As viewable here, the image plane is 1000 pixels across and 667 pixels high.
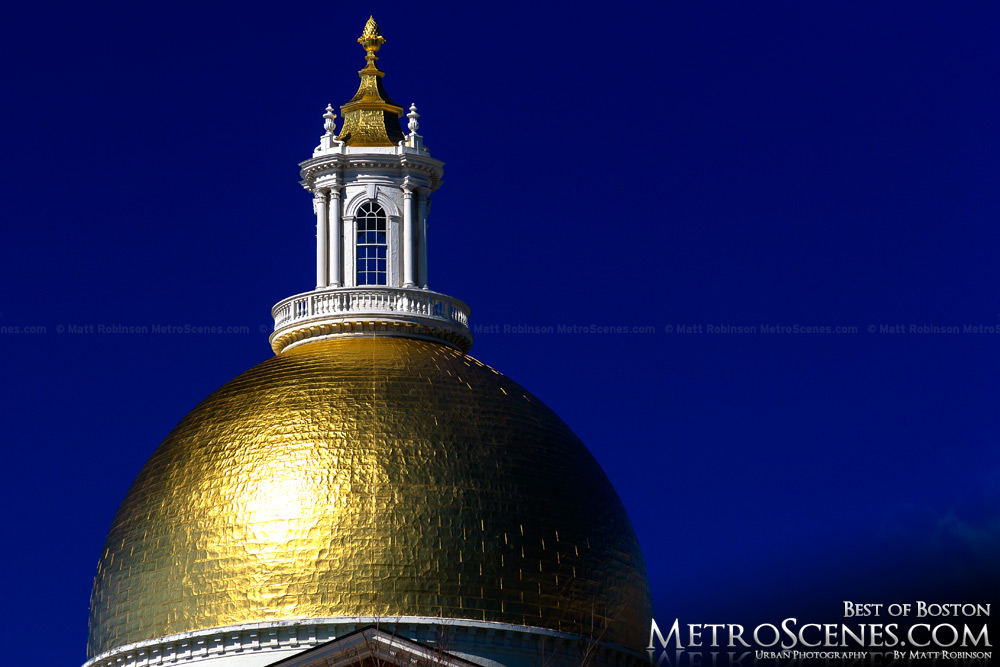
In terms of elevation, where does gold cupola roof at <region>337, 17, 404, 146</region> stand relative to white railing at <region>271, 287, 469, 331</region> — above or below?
above

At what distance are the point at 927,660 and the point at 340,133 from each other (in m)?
19.6

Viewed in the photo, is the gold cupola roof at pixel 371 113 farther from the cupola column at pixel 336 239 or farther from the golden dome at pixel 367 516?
the golden dome at pixel 367 516

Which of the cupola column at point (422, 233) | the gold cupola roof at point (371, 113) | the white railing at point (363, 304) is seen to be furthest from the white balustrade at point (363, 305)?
the gold cupola roof at point (371, 113)

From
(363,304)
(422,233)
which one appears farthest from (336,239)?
(363,304)

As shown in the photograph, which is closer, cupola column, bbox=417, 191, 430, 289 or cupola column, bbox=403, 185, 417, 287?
cupola column, bbox=403, 185, 417, 287

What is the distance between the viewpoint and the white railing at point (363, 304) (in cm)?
7494

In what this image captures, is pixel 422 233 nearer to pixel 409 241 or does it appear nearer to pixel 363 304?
pixel 409 241

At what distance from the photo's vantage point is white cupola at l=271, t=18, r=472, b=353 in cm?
7519

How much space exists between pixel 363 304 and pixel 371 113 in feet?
19.5

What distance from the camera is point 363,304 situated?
75125 millimetres

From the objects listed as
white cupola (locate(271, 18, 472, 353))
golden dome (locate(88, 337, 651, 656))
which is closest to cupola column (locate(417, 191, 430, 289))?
white cupola (locate(271, 18, 472, 353))

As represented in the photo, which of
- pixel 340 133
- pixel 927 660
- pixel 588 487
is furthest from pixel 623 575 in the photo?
pixel 340 133

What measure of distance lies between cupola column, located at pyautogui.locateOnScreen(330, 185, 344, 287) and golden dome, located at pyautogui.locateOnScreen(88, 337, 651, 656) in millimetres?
3747

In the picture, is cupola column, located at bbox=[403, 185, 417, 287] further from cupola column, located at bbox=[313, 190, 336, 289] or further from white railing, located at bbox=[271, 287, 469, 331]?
cupola column, located at bbox=[313, 190, 336, 289]
